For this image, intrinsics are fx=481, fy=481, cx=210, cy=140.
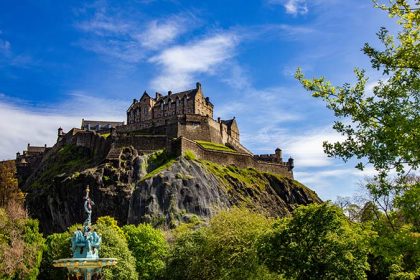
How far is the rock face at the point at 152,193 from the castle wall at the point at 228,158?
2062 millimetres

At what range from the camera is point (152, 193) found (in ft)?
233

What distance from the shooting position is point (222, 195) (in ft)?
251

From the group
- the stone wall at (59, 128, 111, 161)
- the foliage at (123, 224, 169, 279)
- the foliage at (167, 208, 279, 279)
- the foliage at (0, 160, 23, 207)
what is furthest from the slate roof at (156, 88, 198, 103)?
the foliage at (167, 208, 279, 279)

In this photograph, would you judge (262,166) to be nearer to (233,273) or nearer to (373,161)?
(233,273)

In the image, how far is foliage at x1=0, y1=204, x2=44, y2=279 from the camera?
1642 inches

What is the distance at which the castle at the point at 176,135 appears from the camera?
277 ft

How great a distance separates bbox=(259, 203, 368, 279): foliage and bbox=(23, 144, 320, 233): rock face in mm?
37876

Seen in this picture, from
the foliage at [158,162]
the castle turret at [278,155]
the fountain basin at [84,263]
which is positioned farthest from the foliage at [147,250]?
the castle turret at [278,155]

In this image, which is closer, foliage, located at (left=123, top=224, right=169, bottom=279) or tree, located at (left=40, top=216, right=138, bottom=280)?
tree, located at (left=40, top=216, right=138, bottom=280)

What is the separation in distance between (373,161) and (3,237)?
37.7 metres

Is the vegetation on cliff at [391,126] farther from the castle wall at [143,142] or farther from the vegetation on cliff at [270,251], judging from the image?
the castle wall at [143,142]

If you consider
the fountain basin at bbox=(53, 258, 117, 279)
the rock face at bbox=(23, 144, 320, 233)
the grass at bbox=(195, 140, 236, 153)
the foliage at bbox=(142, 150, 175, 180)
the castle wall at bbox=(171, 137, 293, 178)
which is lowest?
the fountain basin at bbox=(53, 258, 117, 279)

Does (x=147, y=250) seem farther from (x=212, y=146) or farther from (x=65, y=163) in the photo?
(x=65, y=163)

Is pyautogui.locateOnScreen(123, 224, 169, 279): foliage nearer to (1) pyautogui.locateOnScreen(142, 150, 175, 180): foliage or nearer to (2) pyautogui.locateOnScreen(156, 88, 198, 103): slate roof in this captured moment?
(1) pyautogui.locateOnScreen(142, 150, 175, 180): foliage
